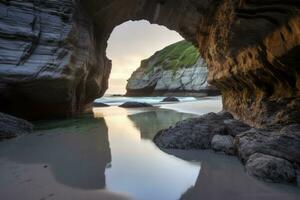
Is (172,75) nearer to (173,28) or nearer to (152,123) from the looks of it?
(173,28)

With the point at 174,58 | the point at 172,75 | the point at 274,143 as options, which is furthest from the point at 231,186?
the point at 174,58

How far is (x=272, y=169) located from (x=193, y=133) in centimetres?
227

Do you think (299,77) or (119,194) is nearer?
(119,194)

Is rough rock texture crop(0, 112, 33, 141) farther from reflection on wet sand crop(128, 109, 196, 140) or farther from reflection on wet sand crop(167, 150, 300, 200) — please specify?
reflection on wet sand crop(167, 150, 300, 200)

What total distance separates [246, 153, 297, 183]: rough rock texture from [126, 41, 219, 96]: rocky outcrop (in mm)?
30158

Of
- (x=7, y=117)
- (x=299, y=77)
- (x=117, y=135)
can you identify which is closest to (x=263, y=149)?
(x=299, y=77)

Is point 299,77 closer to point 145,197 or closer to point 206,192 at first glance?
point 206,192

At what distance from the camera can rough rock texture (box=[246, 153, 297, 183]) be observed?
3.22 meters

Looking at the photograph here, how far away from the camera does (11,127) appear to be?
269 inches

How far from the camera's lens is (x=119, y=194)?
300cm

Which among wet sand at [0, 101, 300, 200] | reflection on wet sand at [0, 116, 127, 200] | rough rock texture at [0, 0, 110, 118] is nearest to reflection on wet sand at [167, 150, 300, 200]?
wet sand at [0, 101, 300, 200]

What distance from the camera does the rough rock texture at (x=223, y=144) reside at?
4.72 metres

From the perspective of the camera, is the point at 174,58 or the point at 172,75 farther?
the point at 174,58

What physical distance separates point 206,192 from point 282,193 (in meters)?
0.83
